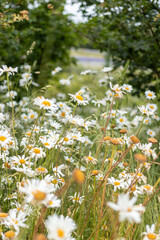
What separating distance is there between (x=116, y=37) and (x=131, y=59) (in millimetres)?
388

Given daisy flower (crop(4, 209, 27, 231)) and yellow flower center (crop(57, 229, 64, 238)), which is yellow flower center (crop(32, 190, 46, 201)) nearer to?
yellow flower center (crop(57, 229, 64, 238))

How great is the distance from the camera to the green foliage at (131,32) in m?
2.37

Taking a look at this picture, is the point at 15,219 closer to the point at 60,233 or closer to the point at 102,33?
the point at 60,233

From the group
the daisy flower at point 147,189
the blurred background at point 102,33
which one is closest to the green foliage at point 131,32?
the blurred background at point 102,33

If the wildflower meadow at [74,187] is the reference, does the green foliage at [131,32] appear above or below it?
above

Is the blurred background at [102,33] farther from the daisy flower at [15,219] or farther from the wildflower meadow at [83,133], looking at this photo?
the daisy flower at [15,219]

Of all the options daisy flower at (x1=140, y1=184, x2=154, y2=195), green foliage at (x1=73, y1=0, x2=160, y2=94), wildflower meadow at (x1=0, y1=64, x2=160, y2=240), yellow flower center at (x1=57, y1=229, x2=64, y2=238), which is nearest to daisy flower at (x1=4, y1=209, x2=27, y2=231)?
wildflower meadow at (x1=0, y1=64, x2=160, y2=240)

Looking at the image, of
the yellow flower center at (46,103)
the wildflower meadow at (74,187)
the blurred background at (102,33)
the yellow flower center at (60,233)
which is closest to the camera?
the yellow flower center at (60,233)

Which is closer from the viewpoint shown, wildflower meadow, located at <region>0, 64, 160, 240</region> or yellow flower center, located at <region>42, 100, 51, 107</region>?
wildflower meadow, located at <region>0, 64, 160, 240</region>

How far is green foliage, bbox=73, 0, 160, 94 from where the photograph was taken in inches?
93.4

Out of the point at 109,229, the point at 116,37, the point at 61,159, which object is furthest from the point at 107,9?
the point at 109,229

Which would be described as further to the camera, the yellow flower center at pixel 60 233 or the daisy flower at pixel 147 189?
the daisy flower at pixel 147 189

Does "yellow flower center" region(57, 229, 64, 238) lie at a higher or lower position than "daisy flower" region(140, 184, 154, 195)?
higher

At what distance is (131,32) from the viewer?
2812 mm
